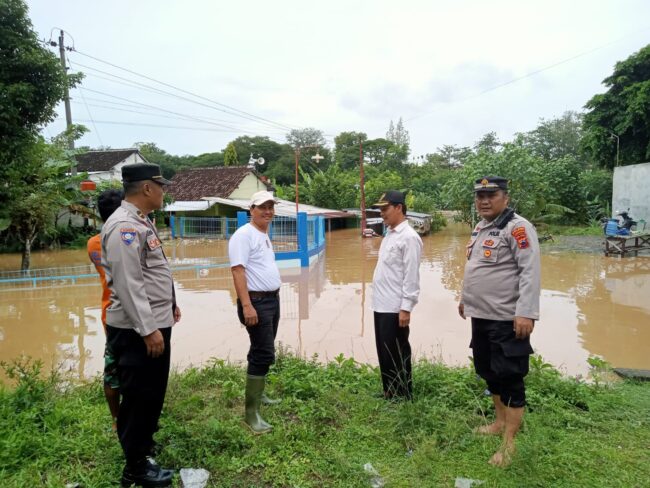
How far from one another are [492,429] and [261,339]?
166 cm

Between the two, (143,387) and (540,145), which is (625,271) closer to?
(143,387)

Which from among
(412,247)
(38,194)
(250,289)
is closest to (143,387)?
(250,289)

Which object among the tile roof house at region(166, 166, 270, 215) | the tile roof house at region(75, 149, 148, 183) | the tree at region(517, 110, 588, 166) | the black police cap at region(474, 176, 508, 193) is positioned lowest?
the black police cap at region(474, 176, 508, 193)

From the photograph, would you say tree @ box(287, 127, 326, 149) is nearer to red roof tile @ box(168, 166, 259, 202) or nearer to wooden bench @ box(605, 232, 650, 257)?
red roof tile @ box(168, 166, 259, 202)

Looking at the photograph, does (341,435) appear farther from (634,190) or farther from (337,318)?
(634,190)

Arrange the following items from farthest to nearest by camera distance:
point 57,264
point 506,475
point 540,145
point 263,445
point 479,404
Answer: point 540,145 → point 57,264 → point 479,404 → point 263,445 → point 506,475

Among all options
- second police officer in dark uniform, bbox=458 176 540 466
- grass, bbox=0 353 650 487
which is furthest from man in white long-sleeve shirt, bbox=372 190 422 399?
A: second police officer in dark uniform, bbox=458 176 540 466

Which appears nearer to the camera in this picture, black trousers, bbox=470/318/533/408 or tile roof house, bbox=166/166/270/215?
black trousers, bbox=470/318/533/408

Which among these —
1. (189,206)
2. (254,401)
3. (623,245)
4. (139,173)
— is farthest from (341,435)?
(189,206)

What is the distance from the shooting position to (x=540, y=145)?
4025cm

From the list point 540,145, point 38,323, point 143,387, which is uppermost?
point 540,145

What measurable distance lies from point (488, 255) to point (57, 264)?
13.9 metres

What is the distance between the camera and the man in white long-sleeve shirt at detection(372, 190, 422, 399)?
325 centimetres

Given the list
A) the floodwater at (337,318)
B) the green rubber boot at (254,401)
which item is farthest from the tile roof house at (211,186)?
the green rubber boot at (254,401)
